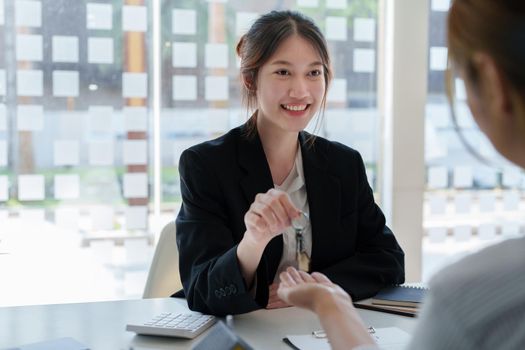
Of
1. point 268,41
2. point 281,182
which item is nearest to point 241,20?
point 268,41

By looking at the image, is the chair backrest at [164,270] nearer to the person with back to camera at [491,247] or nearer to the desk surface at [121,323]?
the desk surface at [121,323]

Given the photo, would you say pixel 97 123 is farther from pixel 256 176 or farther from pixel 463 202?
pixel 463 202

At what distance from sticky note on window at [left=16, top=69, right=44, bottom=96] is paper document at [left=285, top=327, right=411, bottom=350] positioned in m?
2.89

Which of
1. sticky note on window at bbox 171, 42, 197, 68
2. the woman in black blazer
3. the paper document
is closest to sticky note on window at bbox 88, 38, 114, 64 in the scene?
sticky note on window at bbox 171, 42, 197, 68

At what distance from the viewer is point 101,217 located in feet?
14.2

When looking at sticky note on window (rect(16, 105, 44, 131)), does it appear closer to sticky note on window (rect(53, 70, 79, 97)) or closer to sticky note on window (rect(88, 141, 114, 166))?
sticky note on window (rect(53, 70, 79, 97))

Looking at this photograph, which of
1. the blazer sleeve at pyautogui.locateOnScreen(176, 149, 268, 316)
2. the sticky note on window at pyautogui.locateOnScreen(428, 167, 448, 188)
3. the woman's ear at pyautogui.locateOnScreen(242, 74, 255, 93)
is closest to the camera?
the blazer sleeve at pyautogui.locateOnScreen(176, 149, 268, 316)

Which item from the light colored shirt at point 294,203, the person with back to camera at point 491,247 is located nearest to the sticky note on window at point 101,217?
the light colored shirt at point 294,203

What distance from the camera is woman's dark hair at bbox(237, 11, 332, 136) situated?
2.50 metres

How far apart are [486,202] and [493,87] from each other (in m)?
4.59

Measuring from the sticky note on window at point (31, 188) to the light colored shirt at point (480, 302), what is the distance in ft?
12.2

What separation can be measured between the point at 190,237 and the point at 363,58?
2860mm

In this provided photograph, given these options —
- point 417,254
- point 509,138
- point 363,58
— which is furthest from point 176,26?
point 509,138

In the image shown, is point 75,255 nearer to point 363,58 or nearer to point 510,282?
point 363,58
